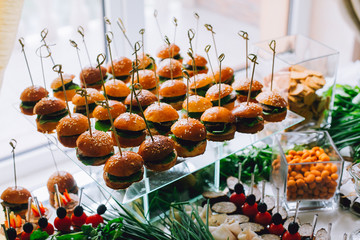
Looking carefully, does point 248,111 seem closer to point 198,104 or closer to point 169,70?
point 198,104

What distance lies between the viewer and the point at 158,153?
1.36 m

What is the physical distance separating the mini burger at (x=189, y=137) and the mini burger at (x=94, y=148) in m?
0.20

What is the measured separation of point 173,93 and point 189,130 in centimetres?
27

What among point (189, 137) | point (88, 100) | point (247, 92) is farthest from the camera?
point (247, 92)

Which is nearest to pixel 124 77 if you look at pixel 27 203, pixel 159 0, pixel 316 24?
pixel 27 203

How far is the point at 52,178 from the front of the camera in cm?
166

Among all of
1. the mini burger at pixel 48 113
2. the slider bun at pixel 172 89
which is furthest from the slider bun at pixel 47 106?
the slider bun at pixel 172 89

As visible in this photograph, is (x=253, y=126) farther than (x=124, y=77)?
No

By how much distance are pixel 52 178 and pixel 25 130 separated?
0.79 meters

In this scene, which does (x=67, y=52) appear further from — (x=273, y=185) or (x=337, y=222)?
(x=337, y=222)

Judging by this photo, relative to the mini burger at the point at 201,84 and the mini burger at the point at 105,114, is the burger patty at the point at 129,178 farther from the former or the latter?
the mini burger at the point at 201,84

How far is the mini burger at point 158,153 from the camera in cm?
137

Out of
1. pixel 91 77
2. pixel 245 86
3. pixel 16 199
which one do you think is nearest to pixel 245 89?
pixel 245 86

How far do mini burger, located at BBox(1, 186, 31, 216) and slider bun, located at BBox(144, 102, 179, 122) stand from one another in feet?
1.56
